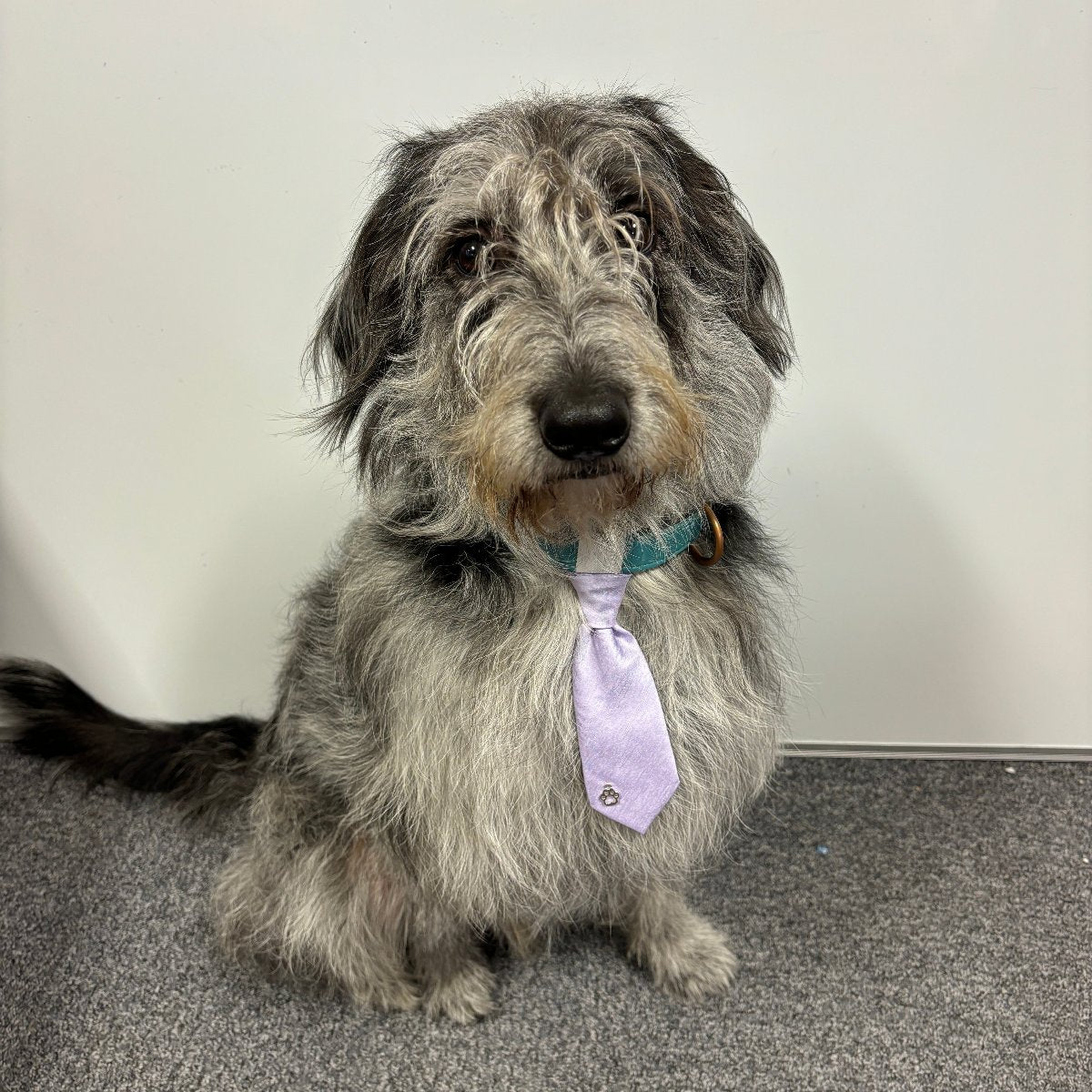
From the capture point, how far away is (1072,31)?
5.91 ft

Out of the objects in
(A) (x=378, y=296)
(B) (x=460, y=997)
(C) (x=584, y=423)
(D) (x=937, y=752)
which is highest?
(A) (x=378, y=296)

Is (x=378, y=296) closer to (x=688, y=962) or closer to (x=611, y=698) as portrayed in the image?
(x=611, y=698)

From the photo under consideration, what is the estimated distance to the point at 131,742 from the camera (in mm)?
2137

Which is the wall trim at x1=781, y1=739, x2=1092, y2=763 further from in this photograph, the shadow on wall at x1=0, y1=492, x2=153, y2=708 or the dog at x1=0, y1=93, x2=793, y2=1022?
the shadow on wall at x1=0, y1=492, x2=153, y2=708

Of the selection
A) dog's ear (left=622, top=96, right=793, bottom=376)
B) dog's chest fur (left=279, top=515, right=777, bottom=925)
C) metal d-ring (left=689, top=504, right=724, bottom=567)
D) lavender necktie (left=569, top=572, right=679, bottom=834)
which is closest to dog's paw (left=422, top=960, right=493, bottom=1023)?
dog's chest fur (left=279, top=515, right=777, bottom=925)

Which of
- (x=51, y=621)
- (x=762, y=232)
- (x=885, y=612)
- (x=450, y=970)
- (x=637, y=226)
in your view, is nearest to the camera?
(x=637, y=226)

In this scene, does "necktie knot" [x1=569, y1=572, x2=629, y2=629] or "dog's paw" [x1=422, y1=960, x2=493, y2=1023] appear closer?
"necktie knot" [x1=569, y1=572, x2=629, y2=629]

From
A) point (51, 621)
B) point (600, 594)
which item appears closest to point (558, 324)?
point (600, 594)

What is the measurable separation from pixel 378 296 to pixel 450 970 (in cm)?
125

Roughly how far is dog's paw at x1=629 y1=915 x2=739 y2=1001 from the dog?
149 mm

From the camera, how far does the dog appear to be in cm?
119

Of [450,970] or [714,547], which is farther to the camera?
[450,970]

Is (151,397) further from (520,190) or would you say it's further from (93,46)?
(520,190)

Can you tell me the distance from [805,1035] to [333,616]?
1.19 m
